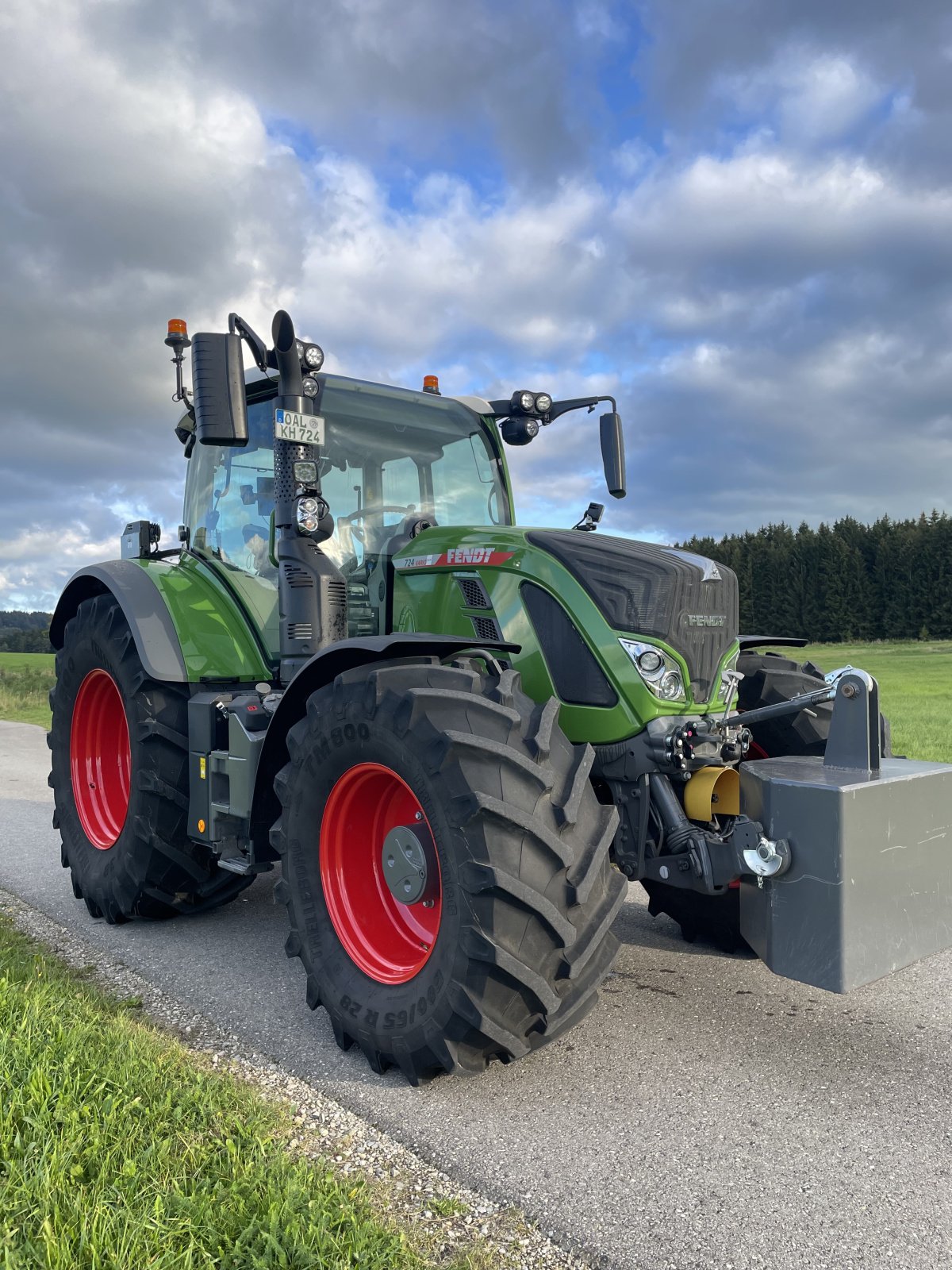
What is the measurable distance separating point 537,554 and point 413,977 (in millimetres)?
1573

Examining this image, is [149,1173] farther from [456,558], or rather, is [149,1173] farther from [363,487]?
[363,487]

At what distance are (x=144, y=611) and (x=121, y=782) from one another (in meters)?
1.23

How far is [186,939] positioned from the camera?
4703 millimetres

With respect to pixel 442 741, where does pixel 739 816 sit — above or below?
below

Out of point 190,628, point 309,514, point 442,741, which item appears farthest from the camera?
point 190,628

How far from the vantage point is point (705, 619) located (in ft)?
12.3

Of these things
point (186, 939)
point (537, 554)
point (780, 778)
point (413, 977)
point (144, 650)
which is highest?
point (537, 554)

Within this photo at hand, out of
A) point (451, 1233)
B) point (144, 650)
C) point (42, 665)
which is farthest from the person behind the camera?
point (42, 665)

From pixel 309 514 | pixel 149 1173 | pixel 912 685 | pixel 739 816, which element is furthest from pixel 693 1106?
pixel 912 685

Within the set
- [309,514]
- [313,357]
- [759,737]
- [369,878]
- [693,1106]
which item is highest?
[313,357]

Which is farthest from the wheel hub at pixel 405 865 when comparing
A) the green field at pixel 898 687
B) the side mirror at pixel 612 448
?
the green field at pixel 898 687

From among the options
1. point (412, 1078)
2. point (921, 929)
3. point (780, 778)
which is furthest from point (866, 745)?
point (412, 1078)

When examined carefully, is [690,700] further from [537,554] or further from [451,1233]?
[451,1233]

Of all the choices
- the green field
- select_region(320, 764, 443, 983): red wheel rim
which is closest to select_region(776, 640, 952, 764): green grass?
the green field
